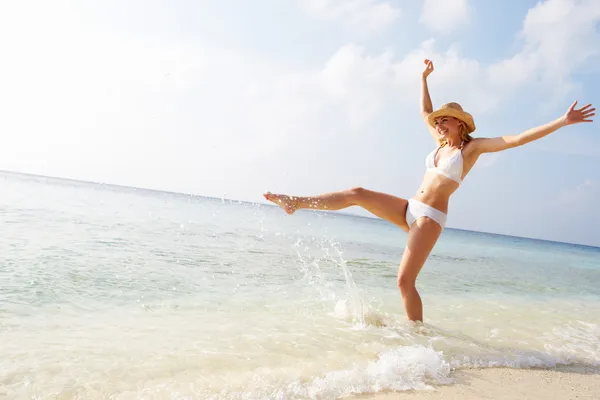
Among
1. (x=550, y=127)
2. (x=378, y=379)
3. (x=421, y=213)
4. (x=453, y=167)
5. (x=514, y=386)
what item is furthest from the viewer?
(x=421, y=213)

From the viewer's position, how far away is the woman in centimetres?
448

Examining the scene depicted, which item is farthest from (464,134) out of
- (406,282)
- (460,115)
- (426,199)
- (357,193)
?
(406,282)

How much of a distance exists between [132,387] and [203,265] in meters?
4.72

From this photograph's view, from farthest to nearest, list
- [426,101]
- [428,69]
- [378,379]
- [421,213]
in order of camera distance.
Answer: [428,69] → [426,101] → [421,213] → [378,379]

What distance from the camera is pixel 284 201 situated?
14.2ft

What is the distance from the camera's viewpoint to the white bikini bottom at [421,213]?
467 cm

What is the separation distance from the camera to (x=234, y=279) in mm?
6656

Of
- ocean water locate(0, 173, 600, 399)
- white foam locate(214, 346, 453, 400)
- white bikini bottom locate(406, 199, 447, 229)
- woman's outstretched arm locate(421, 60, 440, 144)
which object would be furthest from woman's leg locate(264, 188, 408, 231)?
white foam locate(214, 346, 453, 400)

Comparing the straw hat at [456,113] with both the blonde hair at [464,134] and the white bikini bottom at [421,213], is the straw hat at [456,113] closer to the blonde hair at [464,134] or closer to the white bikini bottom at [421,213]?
the blonde hair at [464,134]

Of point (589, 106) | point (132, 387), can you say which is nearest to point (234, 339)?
point (132, 387)

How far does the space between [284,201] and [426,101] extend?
2.47 metres

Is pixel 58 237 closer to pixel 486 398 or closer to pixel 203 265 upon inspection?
pixel 203 265

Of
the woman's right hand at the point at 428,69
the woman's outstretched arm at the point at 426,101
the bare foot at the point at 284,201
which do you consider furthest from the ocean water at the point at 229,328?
the woman's right hand at the point at 428,69

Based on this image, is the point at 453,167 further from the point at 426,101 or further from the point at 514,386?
the point at 514,386
